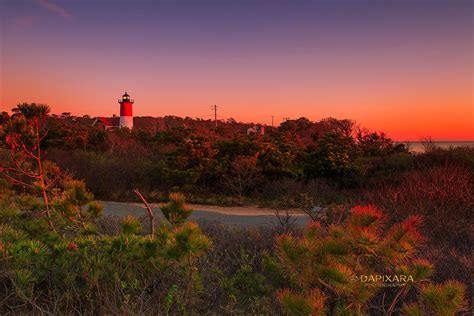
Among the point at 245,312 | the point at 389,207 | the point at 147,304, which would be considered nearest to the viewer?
the point at 147,304

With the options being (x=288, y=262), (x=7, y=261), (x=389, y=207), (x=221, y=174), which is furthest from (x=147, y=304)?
(x=221, y=174)

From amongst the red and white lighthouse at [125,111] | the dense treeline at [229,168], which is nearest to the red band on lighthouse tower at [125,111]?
the red and white lighthouse at [125,111]

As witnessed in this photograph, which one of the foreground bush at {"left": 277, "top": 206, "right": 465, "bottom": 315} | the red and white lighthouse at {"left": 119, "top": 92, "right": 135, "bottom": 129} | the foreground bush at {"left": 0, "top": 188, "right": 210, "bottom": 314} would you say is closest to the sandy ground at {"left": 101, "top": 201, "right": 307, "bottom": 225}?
the foreground bush at {"left": 0, "top": 188, "right": 210, "bottom": 314}

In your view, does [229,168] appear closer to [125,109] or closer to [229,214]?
[229,214]

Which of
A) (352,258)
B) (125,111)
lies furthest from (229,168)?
(125,111)

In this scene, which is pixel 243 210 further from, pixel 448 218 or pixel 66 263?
pixel 66 263

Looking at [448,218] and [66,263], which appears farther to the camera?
[448,218]

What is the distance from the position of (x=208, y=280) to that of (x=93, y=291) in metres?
1.07

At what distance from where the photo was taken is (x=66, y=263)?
3.13 meters

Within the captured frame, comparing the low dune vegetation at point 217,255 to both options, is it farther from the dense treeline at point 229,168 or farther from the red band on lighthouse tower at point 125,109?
the red band on lighthouse tower at point 125,109

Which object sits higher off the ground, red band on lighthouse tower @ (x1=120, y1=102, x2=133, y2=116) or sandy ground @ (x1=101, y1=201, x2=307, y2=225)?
red band on lighthouse tower @ (x1=120, y1=102, x2=133, y2=116)

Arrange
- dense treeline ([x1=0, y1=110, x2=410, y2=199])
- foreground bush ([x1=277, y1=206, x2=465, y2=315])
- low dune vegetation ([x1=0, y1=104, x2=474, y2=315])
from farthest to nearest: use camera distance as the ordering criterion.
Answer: dense treeline ([x1=0, y1=110, x2=410, y2=199])
low dune vegetation ([x1=0, y1=104, x2=474, y2=315])
foreground bush ([x1=277, y1=206, x2=465, y2=315])

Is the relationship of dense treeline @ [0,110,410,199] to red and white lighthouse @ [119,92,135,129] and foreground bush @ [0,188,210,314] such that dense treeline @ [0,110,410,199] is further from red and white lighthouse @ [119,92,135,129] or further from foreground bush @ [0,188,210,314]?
red and white lighthouse @ [119,92,135,129]

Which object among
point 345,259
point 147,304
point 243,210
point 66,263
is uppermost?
point 345,259
